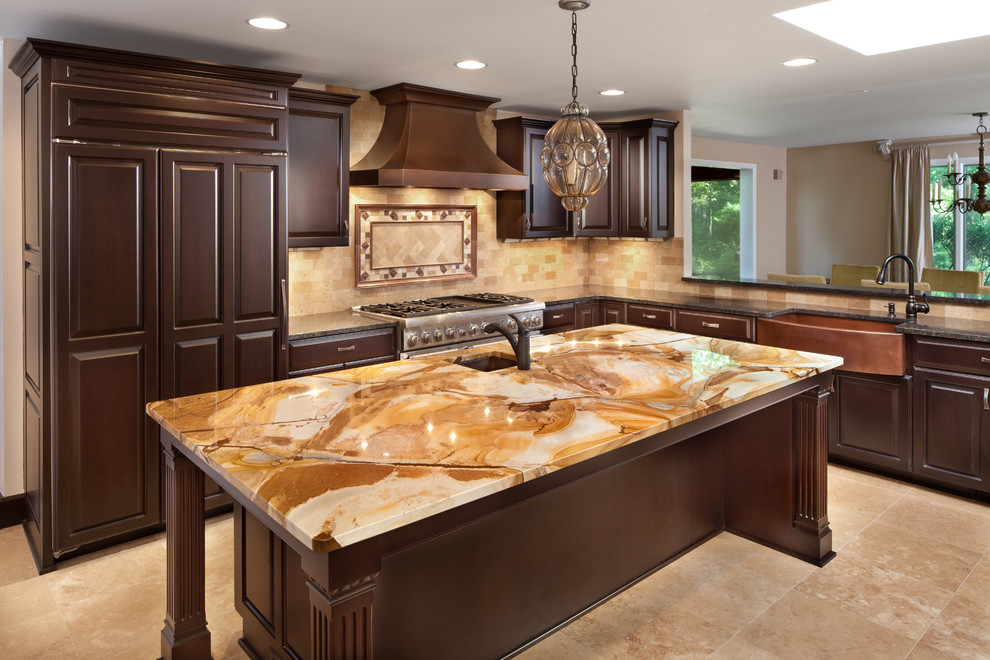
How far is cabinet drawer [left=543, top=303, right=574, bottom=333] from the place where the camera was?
17.8ft

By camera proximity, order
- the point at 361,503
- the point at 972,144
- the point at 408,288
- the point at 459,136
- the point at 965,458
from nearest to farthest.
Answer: the point at 361,503 → the point at 965,458 → the point at 459,136 → the point at 408,288 → the point at 972,144

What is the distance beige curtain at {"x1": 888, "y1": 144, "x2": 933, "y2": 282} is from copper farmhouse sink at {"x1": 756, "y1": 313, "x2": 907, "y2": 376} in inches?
174

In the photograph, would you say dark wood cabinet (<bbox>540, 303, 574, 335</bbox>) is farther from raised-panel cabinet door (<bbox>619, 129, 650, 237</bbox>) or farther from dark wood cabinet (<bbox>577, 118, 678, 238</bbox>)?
raised-panel cabinet door (<bbox>619, 129, 650, 237</bbox>)

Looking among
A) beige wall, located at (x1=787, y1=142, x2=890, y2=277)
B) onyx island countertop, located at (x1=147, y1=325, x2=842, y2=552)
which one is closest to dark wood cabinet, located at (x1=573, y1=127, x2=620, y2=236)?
onyx island countertop, located at (x1=147, y1=325, x2=842, y2=552)

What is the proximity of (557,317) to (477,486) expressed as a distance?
12.8ft

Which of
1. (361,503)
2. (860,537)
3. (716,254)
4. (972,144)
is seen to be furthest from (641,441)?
(972,144)

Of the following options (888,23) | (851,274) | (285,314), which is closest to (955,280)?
(851,274)

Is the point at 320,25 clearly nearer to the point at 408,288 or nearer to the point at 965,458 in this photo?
the point at 408,288

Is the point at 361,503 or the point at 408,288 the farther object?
the point at 408,288

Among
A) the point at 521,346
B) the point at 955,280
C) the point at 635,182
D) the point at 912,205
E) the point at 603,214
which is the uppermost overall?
the point at 912,205

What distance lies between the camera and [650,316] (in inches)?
216

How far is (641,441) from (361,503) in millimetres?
945

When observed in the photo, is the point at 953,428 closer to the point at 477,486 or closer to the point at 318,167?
the point at 477,486

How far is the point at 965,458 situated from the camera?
3.80 m
